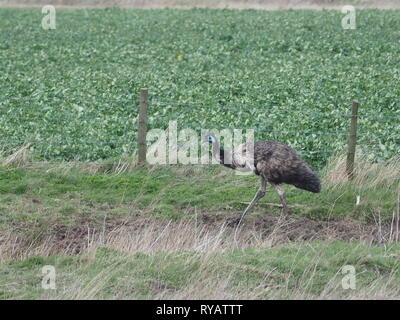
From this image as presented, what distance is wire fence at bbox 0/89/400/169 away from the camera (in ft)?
45.9

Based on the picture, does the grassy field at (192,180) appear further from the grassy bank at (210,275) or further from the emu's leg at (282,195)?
the emu's leg at (282,195)

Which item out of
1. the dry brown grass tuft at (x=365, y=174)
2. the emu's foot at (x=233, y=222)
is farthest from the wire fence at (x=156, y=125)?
the emu's foot at (x=233, y=222)

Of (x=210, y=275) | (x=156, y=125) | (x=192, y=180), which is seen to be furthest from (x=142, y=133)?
(x=210, y=275)

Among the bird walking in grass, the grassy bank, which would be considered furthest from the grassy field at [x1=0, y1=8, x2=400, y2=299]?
the bird walking in grass

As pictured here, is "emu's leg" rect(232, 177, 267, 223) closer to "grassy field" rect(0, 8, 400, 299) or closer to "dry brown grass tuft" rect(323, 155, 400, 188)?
"grassy field" rect(0, 8, 400, 299)

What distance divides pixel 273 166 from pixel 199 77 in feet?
28.5

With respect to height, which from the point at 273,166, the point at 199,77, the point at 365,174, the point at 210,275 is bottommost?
the point at 210,275

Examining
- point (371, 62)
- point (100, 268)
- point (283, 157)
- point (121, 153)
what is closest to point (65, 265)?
point (100, 268)

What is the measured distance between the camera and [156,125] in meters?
15.3

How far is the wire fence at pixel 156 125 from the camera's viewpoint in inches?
551

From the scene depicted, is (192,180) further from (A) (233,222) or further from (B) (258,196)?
(A) (233,222)

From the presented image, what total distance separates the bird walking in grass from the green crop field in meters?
2.02
